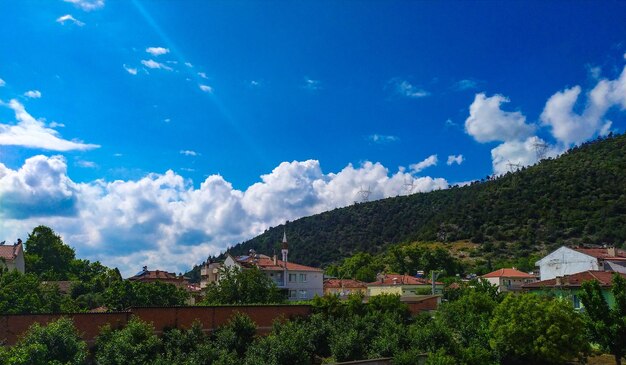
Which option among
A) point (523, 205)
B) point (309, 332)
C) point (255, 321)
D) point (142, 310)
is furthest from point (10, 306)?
point (523, 205)

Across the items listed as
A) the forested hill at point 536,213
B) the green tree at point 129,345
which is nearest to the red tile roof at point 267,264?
the green tree at point 129,345

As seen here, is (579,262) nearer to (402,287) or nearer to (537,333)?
(402,287)

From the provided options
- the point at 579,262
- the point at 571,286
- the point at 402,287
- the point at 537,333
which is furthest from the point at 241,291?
the point at 579,262

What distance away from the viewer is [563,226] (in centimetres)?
11594

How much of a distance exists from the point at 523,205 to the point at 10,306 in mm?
121508

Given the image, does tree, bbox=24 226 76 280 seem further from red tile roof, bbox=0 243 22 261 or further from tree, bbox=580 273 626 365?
tree, bbox=580 273 626 365

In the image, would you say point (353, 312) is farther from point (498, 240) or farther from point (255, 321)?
point (498, 240)

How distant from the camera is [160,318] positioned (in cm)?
3206

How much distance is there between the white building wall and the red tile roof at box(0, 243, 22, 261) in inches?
2857

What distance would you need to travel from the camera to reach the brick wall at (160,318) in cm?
2798

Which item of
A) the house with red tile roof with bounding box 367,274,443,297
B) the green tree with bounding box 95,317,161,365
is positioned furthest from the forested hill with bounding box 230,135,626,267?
the green tree with bounding box 95,317,161,365

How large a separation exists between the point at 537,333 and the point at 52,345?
29.3m

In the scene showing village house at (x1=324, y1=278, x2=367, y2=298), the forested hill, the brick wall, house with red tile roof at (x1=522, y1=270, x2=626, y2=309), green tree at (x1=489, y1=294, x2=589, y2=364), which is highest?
the forested hill

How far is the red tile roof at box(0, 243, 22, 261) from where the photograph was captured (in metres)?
68.2
